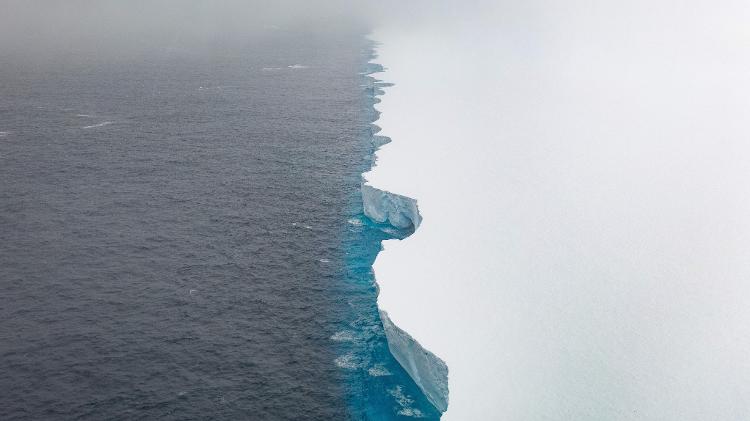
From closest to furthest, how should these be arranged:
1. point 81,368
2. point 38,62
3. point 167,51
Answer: point 81,368 → point 38,62 → point 167,51

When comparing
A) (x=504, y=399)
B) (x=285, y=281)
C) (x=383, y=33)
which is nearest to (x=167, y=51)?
(x=383, y=33)

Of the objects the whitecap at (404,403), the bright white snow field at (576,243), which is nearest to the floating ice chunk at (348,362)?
the whitecap at (404,403)

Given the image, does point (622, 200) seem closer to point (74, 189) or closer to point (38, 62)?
point (74, 189)

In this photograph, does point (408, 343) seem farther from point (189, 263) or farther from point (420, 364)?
point (189, 263)

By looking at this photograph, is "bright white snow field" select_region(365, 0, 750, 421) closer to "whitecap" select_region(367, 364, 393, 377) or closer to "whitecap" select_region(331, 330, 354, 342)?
"whitecap" select_region(367, 364, 393, 377)

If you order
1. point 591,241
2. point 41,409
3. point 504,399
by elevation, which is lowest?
point 41,409

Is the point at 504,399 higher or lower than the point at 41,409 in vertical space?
higher
